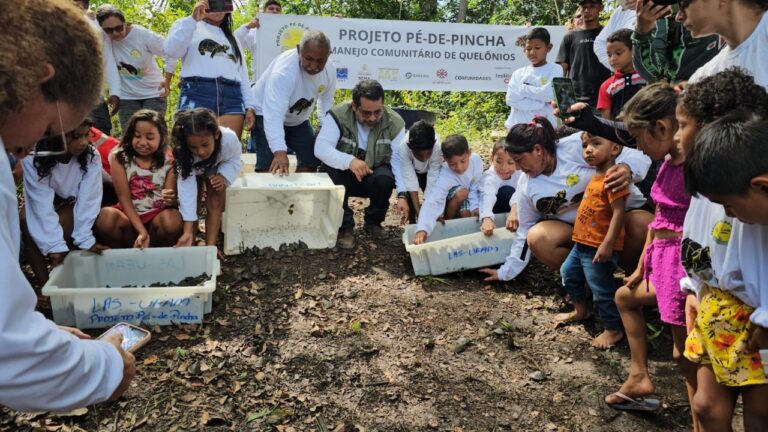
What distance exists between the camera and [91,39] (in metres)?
1.14

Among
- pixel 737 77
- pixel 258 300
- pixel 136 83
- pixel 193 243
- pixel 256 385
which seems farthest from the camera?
pixel 136 83

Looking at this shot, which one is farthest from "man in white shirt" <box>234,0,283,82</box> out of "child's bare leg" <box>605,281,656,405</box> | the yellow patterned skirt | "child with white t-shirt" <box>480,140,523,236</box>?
the yellow patterned skirt

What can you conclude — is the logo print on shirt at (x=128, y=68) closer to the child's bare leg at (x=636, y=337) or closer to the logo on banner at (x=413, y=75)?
the logo on banner at (x=413, y=75)

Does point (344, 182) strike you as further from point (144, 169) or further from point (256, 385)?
point (256, 385)

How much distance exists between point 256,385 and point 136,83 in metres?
3.58

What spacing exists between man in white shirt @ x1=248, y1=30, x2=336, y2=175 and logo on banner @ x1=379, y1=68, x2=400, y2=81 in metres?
2.51

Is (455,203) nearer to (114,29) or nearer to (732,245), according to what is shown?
(732,245)

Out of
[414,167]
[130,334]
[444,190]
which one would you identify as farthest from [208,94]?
[130,334]

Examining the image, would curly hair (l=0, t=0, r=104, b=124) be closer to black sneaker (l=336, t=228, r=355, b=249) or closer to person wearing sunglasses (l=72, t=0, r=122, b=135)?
black sneaker (l=336, t=228, r=355, b=249)

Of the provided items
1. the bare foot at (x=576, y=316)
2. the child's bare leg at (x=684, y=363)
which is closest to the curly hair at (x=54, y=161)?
the bare foot at (x=576, y=316)

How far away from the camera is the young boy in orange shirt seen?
2666 millimetres

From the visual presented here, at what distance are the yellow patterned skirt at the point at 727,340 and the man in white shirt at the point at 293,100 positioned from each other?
318cm

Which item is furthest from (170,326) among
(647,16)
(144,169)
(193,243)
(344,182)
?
(647,16)

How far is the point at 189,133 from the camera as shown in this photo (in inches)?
134
